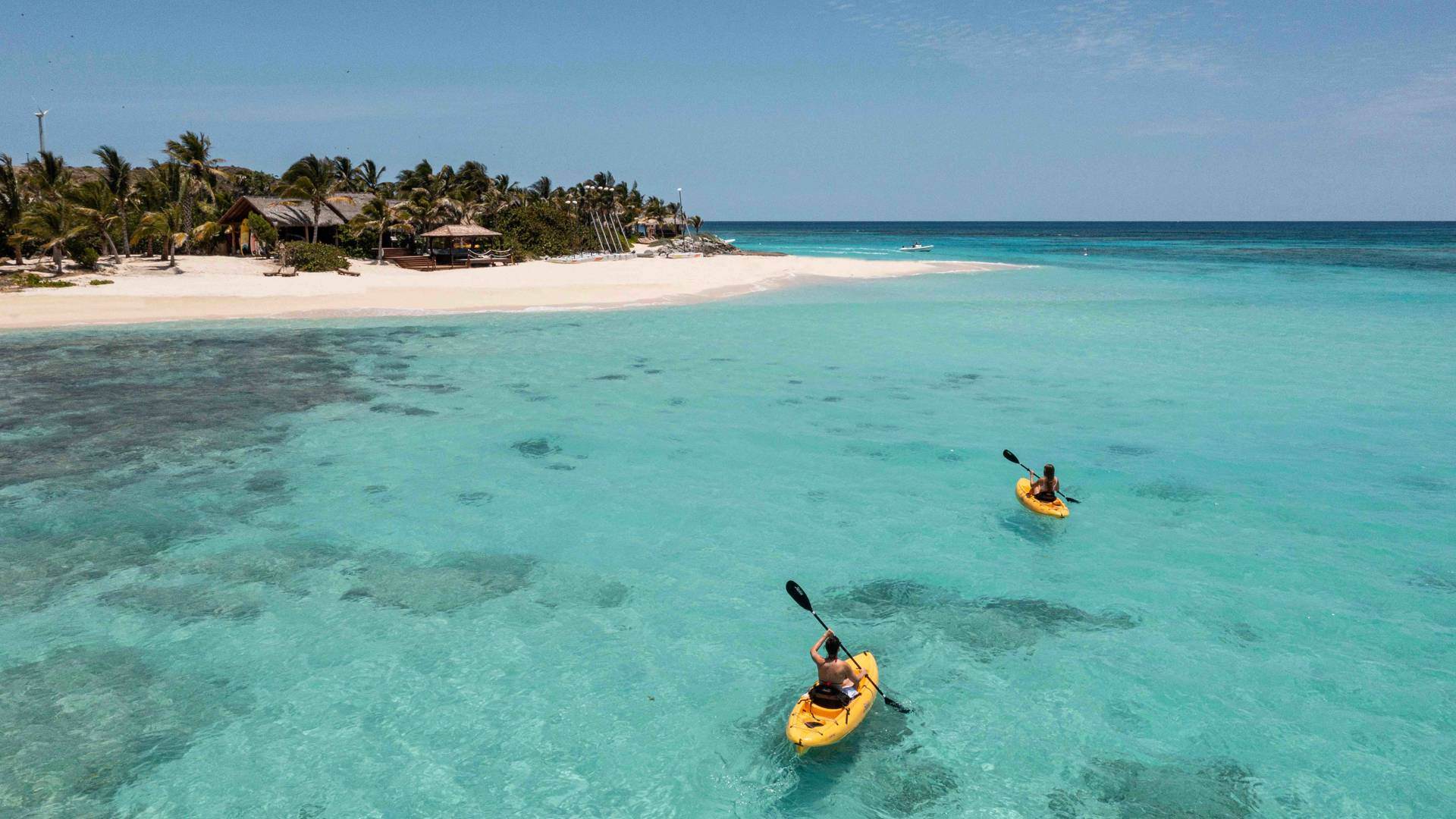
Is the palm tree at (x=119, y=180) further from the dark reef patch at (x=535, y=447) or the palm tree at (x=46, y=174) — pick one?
the dark reef patch at (x=535, y=447)

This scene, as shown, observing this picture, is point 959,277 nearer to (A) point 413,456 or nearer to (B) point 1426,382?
(B) point 1426,382

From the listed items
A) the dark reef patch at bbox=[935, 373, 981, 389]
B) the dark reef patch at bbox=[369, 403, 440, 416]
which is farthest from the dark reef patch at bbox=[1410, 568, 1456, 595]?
the dark reef patch at bbox=[369, 403, 440, 416]

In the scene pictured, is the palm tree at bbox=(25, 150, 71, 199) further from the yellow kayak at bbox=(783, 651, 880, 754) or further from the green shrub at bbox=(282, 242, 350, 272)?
the yellow kayak at bbox=(783, 651, 880, 754)

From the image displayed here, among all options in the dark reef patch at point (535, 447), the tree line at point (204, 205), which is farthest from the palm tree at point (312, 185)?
the dark reef patch at point (535, 447)

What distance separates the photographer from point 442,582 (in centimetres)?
1284

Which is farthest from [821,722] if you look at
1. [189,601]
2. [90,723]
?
[189,601]

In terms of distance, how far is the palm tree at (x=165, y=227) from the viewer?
43.4m

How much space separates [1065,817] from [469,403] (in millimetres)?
18444

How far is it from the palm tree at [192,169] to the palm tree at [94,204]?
7978mm

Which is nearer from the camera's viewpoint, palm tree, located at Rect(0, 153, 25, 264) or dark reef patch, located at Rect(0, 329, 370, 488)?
dark reef patch, located at Rect(0, 329, 370, 488)

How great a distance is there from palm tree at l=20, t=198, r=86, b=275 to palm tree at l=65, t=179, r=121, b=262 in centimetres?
96

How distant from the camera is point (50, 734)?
357 inches

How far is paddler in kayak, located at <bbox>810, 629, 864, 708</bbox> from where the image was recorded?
8797mm

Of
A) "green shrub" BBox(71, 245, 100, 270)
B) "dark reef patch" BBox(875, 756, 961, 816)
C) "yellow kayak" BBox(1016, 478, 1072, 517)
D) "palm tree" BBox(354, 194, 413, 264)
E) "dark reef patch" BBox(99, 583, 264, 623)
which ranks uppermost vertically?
"palm tree" BBox(354, 194, 413, 264)
